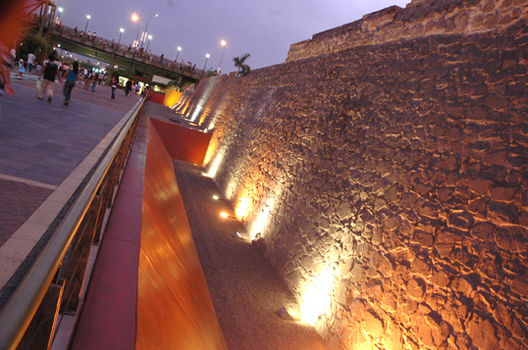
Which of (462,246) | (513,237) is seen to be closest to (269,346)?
(462,246)

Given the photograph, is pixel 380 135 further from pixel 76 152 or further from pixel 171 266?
pixel 76 152

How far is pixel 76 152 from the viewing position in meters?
5.06

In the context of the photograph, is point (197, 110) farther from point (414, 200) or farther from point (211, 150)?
point (414, 200)

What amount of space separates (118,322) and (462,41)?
5.52 m

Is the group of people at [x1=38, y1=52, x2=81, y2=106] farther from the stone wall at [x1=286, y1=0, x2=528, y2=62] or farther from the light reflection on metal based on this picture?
the stone wall at [x1=286, y1=0, x2=528, y2=62]

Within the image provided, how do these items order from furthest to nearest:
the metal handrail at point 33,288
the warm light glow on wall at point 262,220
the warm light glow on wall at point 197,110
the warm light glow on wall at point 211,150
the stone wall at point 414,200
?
the warm light glow on wall at point 197,110, the warm light glow on wall at point 211,150, the warm light glow on wall at point 262,220, the stone wall at point 414,200, the metal handrail at point 33,288

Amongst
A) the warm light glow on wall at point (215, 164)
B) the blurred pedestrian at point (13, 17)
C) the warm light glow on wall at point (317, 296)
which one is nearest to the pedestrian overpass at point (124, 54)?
the warm light glow on wall at point (215, 164)

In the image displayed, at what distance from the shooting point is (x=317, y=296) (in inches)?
209

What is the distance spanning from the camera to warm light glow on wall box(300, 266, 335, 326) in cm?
509

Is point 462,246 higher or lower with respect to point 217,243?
higher

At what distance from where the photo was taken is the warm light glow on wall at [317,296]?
5090mm

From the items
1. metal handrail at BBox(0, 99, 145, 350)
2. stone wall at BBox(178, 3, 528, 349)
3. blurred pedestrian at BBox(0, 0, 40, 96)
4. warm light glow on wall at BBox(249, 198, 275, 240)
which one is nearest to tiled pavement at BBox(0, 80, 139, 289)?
metal handrail at BBox(0, 99, 145, 350)

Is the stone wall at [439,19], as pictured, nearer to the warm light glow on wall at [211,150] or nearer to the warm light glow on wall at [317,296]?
the warm light glow on wall at [317,296]

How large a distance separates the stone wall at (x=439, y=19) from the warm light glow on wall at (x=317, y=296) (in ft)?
14.2
